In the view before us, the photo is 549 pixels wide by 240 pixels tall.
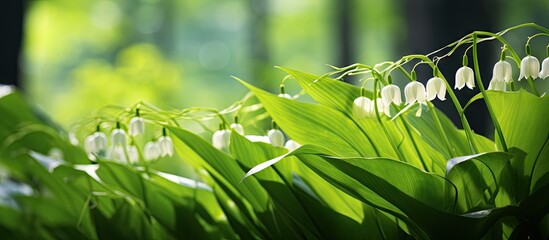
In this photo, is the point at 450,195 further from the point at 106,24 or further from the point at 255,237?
the point at 106,24

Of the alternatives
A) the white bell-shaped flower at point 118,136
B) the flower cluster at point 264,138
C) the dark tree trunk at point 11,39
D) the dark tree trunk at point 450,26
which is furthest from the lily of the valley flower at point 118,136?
the dark tree trunk at point 450,26

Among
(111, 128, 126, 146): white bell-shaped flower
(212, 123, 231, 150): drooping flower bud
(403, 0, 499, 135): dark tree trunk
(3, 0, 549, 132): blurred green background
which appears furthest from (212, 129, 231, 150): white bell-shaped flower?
(3, 0, 549, 132): blurred green background

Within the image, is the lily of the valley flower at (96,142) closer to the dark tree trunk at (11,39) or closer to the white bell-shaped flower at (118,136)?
the white bell-shaped flower at (118,136)

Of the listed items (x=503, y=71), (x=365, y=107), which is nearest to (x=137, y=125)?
(x=365, y=107)

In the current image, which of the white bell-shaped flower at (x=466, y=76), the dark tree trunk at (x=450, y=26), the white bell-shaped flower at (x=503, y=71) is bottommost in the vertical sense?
the dark tree trunk at (x=450, y=26)

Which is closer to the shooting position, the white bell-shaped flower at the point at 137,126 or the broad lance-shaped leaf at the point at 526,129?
the broad lance-shaped leaf at the point at 526,129

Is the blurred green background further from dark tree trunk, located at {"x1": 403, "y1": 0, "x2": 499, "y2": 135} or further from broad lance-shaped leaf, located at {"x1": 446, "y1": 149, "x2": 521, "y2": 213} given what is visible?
broad lance-shaped leaf, located at {"x1": 446, "y1": 149, "x2": 521, "y2": 213}
